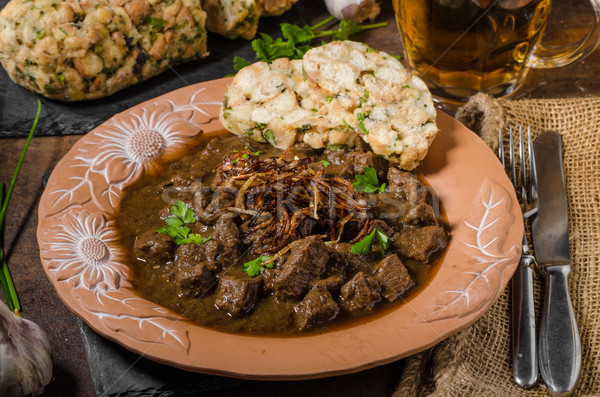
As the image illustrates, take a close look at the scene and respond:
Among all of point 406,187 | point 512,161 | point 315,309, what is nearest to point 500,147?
point 512,161

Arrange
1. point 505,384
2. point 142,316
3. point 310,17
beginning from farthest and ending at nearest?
point 310,17, point 505,384, point 142,316

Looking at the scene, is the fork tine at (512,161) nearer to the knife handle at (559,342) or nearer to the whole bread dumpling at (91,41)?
the knife handle at (559,342)

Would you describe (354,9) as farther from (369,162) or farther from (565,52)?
(369,162)

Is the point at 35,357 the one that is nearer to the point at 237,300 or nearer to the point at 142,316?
the point at 142,316

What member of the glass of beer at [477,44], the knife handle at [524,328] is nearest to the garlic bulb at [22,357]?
the knife handle at [524,328]

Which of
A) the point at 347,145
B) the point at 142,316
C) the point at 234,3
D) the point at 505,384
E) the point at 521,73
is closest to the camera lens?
the point at 142,316

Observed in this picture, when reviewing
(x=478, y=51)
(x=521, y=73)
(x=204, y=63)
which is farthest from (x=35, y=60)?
(x=521, y=73)
